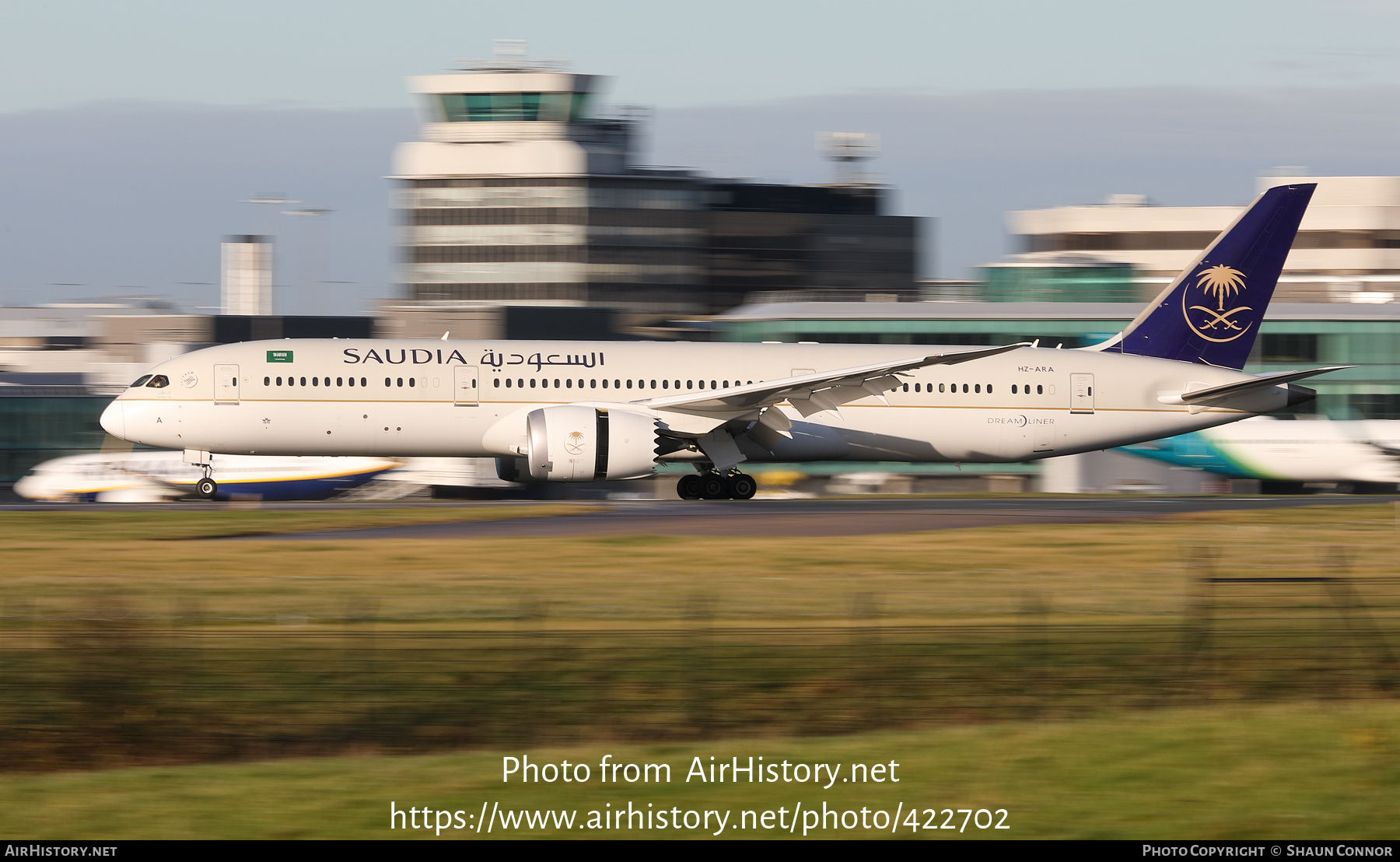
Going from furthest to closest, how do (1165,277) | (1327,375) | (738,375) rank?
(1165,277), (1327,375), (738,375)

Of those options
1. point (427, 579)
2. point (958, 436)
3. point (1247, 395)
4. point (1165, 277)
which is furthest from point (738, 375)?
point (1165, 277)

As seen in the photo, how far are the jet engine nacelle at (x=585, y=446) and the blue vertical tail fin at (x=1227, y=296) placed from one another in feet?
47.2

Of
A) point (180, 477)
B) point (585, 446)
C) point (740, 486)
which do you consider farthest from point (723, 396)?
point (180, 477)

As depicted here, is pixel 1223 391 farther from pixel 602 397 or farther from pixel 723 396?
pixel 602 397

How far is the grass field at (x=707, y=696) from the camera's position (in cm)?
1134

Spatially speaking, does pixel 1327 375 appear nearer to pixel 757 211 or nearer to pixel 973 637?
pixel 973 637

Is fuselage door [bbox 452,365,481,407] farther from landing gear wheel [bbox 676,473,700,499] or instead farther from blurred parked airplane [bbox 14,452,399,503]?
blurred parked airplane [bbox 14,452,399,503]

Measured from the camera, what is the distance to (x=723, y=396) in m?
36.2

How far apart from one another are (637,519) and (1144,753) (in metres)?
20.1

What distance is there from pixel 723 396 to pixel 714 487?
353 cm

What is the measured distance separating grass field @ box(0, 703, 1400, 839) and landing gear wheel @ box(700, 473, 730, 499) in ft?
84.1

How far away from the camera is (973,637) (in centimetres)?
1494

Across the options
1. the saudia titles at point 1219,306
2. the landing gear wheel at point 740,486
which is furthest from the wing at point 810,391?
the saudia titles at point 1219,306

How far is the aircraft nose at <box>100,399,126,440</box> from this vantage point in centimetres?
3688
